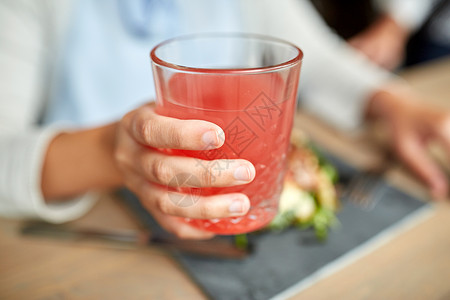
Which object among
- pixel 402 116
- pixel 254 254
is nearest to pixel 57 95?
pixel 254 254

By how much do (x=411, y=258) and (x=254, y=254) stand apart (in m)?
0.25

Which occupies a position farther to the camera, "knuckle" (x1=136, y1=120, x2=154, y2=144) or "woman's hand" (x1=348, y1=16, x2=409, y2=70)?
"woman's hand" (x1=348, y1=16, x2=409, y2=70)

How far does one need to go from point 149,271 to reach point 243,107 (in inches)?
13.0

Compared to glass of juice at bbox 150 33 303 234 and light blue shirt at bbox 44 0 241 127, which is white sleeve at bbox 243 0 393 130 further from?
glass of juice at bbox 150 33 303 234

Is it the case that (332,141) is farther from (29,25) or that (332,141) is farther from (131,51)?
(29,25)

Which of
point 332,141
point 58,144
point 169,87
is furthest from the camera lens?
point 332,141

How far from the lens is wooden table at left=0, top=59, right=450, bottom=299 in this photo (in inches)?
19.4

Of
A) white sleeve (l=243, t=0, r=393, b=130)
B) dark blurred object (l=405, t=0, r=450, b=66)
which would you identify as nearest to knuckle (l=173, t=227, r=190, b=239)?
white sleeve (l=243, t=0, r=393, b=130)

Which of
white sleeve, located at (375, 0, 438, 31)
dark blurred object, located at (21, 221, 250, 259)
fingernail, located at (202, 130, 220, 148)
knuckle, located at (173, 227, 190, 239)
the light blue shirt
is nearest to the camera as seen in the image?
fingernail, located at (202, 130, 220, 148)

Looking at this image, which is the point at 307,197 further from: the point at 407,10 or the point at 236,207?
the point at 407,10

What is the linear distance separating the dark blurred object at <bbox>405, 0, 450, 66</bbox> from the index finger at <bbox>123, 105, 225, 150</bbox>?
86.1 inches

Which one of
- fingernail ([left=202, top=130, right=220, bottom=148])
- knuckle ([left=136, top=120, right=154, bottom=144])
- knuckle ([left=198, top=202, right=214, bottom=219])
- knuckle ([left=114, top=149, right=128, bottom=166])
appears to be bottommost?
knuckle ([left=114, top=149, right=128, bottom=166])

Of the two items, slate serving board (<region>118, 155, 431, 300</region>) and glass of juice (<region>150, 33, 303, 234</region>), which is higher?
glass of juice (<region>150, 33, 303, 234</region>)

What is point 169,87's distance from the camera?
0.34 meters
